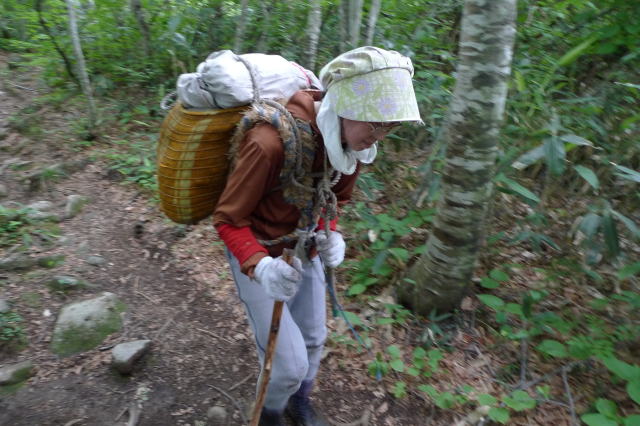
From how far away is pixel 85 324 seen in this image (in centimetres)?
347

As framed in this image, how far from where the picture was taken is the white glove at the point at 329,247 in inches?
94.7

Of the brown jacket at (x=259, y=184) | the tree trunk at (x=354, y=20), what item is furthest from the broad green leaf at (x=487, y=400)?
the tree trunk at (x=354, y=20)

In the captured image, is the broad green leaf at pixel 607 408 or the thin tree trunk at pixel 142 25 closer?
the broad green leaf at pixel 607 408

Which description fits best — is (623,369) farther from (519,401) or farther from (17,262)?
(17,262)

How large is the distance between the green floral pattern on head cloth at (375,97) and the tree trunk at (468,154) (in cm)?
117

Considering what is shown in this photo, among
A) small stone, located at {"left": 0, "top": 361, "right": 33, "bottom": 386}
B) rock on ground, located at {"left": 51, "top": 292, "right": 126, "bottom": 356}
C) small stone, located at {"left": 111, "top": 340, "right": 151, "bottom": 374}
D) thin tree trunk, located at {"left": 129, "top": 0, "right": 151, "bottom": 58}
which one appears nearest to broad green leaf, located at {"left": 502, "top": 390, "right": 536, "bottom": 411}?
small stone, located at {"left": 111, "top": 340, "right": 151, "bottom": 374}

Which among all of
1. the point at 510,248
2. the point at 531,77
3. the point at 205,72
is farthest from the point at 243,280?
the point at 531,77

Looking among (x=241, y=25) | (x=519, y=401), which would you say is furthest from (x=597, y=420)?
(x=241, y=25)

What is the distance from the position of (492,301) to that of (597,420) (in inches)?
39.4

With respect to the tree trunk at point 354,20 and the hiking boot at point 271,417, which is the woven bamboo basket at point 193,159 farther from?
the tree trunk at point 354,20

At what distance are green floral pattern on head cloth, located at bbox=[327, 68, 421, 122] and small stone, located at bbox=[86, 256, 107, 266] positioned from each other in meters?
3.37

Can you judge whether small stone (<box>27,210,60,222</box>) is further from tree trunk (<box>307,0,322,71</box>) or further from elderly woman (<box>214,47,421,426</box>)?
tree trunk (<box>307,0,322,71</box>)

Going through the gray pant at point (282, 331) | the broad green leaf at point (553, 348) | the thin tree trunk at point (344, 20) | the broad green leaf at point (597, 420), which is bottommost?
the broad green leaf at point (597, 420)

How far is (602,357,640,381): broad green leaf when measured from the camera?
2.62m
